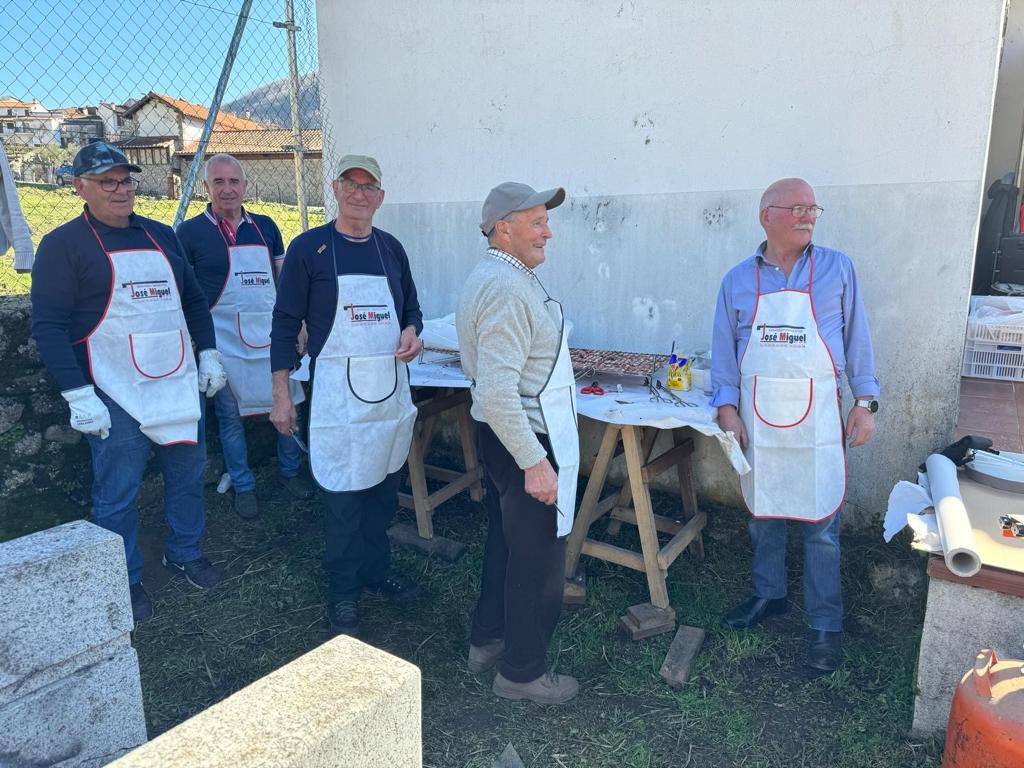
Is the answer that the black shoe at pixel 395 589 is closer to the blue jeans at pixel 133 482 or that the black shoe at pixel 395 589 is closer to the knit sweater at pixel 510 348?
the blue jeans at pixel 133 482

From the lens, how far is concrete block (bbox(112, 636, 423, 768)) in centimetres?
118

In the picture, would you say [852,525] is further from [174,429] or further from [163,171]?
[163,171]

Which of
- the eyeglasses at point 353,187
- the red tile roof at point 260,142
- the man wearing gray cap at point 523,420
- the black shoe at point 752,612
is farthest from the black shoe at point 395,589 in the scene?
the red tile roof at point 260,142

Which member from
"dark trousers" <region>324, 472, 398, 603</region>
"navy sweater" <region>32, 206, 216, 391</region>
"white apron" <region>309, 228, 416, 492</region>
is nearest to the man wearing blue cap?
"navy sweater" <region>32, 206, 216, 391</region>

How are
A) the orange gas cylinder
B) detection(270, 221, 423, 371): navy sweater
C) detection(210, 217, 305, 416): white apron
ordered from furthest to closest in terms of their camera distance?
1. detection(210, 217, 305, 416): white apron
2. detection(270, 221, 423, 371): navy sweater
3. the orange gas cylinder

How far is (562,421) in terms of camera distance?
250cm

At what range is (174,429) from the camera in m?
3.26

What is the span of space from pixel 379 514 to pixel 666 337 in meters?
1.85

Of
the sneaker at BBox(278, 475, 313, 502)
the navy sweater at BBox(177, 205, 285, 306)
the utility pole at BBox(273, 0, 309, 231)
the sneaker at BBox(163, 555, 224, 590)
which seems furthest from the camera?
the utility pole at BBox(273, 0, 309, 231)

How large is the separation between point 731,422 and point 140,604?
9.02ft

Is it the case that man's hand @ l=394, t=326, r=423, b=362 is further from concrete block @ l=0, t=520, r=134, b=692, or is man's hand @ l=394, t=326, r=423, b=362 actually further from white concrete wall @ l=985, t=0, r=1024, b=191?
white concrete wall @ l=985, t=0, r=1024, b=191

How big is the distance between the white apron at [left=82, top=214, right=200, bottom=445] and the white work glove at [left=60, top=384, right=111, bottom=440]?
137 millimetres

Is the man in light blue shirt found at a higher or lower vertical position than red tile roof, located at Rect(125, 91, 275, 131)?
lower

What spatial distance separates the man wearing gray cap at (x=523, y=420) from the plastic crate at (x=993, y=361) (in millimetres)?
3070
